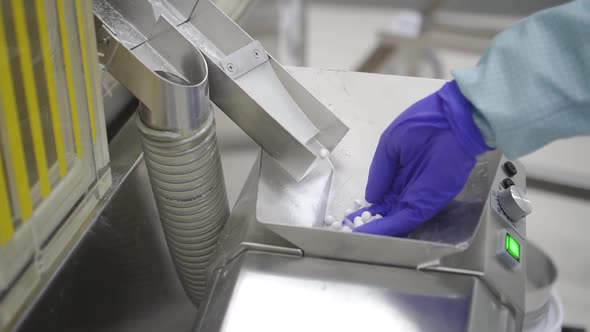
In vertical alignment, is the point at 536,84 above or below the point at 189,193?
above

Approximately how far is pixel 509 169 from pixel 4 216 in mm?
674

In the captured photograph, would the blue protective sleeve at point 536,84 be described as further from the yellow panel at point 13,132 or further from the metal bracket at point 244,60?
the yellow panel at point 13,132

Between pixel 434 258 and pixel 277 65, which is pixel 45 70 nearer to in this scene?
pixel 277 65

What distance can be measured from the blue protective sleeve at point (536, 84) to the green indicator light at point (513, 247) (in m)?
0.12

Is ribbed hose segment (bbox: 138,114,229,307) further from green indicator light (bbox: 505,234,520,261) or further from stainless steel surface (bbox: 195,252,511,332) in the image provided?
green indicator light (bbox: 505,234,520,261)

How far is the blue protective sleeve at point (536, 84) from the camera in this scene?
0.65 m

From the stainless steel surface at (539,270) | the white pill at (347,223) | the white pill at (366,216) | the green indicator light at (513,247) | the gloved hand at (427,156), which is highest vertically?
the gloved hand at (427,156)

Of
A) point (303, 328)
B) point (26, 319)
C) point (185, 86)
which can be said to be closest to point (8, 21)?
point (185, 86)

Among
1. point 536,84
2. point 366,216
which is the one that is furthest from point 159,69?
point 536,84

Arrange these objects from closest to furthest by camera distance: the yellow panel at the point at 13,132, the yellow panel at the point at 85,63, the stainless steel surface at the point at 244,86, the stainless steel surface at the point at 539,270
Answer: the yellow panel at the point at 13,132
the yellow panel at the point at 85,63
the stainless steel surface at the point at 244,86
the stainless steel surface at the point at 539,270

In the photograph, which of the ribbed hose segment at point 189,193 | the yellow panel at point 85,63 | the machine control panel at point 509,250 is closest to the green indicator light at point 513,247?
the machine control panel at point 509,250

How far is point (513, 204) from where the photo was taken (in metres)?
0.77

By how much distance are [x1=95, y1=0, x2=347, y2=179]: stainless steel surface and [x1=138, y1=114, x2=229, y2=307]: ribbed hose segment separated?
55mm

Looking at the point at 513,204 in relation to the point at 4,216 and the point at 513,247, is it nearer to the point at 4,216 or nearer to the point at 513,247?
the point at 513,247
